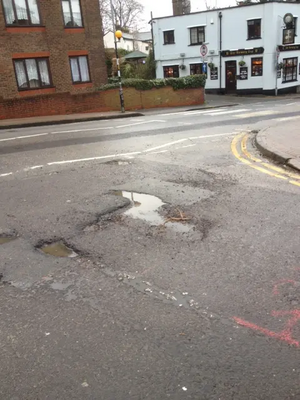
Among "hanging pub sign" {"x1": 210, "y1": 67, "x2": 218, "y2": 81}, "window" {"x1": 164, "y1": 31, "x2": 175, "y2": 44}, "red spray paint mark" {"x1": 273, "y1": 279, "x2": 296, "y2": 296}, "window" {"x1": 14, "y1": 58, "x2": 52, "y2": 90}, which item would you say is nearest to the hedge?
"window" {"x1": 14, "y1": 58, "x2": 52, "y2": 90}

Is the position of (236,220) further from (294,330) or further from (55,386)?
(55,386)

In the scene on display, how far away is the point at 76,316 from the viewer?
10.2ft

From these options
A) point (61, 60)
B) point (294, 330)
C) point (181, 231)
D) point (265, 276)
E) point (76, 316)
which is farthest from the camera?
point (61, 60)

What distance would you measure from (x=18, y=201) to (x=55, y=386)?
4122 mm

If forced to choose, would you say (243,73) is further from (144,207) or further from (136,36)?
(136,36)

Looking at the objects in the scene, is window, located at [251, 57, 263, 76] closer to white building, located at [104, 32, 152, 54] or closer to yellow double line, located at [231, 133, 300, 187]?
yellow double line, located at [231, 133, 300, 187]

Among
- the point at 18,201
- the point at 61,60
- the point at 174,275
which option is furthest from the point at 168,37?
the point at 174,275

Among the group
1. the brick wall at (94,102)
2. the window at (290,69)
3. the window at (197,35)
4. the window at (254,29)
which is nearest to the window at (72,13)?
the brick wall at (94,102)

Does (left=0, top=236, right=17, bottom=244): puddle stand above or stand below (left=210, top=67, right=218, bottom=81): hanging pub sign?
below

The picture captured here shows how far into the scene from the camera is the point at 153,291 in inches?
133

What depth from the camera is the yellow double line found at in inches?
265

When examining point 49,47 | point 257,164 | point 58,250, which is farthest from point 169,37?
point 58,250

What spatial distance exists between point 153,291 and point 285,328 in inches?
46.0

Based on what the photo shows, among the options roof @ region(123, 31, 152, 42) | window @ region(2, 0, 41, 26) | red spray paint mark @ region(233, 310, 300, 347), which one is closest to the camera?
red spray paint mark @ region(233, 310, 300, 347)
